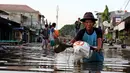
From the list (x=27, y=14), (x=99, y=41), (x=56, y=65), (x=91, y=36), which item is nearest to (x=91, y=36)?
(x=91, y=36)

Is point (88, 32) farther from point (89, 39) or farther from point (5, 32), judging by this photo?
point (5, 32)

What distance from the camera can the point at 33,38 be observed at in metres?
105

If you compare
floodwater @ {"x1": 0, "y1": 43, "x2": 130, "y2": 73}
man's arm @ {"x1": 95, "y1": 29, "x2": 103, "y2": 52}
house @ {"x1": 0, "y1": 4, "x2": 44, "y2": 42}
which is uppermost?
house @ {"x1": 0, "y1": 4, "x2": 44, "y2": 42}

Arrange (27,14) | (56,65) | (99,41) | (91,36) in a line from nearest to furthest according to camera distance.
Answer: (99,41), (91,36), (56,65), (27,14)

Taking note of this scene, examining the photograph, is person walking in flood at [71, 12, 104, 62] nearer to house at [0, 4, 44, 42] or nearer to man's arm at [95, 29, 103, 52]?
man's arm at [95, 29, 103, 52]

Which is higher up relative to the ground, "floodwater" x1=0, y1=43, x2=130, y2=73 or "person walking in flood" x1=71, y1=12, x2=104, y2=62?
"person walking in flood" x1=71, y1=12, x2=104, y2=62

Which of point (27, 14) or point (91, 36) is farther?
point (27, 14)

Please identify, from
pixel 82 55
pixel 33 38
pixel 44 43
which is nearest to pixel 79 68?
pixel 82 55

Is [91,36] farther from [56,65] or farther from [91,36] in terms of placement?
[56,65]

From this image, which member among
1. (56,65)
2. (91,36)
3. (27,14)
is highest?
(27,14)

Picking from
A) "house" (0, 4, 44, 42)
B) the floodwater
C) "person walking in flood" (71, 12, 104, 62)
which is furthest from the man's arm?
"house" (0, 4, 44, 42)

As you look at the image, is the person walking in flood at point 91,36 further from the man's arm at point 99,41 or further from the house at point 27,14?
the house at point 27,14

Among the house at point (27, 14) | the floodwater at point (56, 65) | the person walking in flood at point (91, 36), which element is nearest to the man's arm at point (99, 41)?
the person walking in flood at point (91, 36)

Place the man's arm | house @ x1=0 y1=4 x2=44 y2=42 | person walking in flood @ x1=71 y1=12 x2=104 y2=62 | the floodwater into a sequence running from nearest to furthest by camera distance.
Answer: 1. the man's arm
2. person walking in flood @ x1=71 y1=12 x2=104 y2=62
3. the floodwater
4. house @ x1=0 y1=4 x2=44 y2=42
